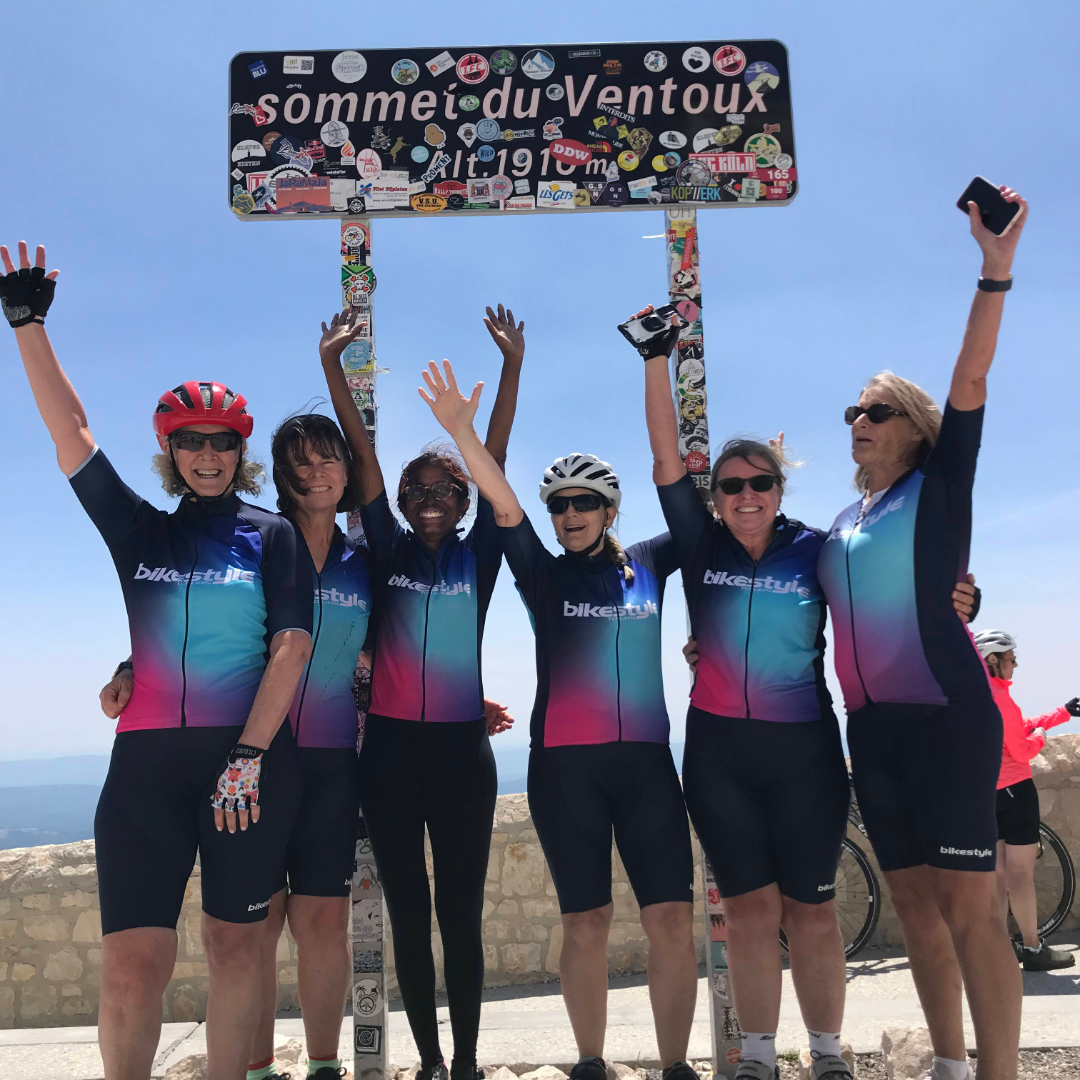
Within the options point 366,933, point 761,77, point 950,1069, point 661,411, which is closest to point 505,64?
point 761,77

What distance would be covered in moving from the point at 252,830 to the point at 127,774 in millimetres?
463

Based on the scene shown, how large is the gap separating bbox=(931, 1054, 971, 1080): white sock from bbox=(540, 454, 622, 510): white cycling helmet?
8.23 ft

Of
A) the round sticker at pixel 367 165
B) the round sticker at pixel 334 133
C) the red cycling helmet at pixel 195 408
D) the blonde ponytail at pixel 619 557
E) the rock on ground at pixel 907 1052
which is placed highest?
the round sticker at pixel 334 133

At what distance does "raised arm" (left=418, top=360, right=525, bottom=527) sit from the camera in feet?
12.0

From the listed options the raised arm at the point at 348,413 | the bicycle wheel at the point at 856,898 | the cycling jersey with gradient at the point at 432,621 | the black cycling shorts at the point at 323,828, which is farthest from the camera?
the bicycle wheel at the point at 856,898

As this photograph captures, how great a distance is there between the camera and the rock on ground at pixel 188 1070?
3.91 m

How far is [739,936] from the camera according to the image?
11.0 ft

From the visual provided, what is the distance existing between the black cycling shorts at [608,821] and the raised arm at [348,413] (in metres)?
1.50

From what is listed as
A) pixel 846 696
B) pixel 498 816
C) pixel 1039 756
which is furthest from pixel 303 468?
pixel 1039 756

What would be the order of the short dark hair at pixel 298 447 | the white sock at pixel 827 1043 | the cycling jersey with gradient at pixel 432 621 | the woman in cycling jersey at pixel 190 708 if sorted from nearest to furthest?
the woman in cycling jersey at pixel 190 708 < the white sock at pixel 827 1043 < the cycling jersey with gradient at pixel 432 621 < the short dark hair at pixel 298 447

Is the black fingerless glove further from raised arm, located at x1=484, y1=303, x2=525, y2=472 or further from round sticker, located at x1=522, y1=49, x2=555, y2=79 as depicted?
round sticker, located at x1=522, y1=49, x2=555, y2=79

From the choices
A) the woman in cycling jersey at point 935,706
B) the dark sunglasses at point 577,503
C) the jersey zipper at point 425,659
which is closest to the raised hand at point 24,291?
the jersey zipper at point 425,659

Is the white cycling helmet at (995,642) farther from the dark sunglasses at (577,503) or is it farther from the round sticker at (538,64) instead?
the round sticker at (538,64)

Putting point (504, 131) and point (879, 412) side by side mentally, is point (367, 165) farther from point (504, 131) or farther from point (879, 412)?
point (879, 412)
